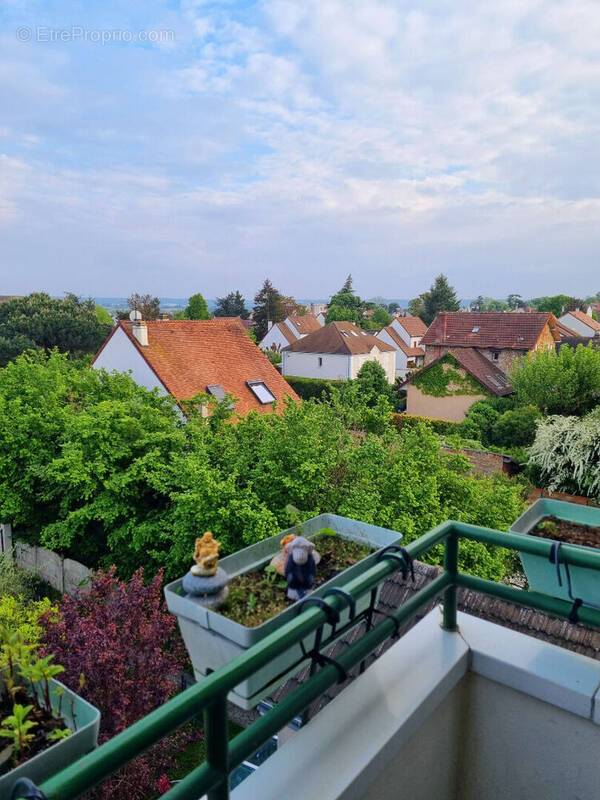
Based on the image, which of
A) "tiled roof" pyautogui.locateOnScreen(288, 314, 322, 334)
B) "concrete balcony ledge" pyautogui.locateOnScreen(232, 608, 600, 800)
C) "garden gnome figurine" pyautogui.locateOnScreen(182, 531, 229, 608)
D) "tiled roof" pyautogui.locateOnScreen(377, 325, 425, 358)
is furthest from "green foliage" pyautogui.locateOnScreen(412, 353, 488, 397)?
"tiled roof" pyautogui.locateOnScreen(288, 314, 322, 334)

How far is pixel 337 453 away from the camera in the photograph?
280 inches

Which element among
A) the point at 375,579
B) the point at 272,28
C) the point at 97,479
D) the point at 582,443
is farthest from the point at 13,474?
the point at 582,443

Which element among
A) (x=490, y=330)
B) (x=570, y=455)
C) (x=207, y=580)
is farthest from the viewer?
(x=490, y=330)

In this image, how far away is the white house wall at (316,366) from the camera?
3106cm

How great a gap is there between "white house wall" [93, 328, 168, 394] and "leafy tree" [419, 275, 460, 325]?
162 ft


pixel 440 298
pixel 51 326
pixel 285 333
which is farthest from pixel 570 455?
pixel 440 298

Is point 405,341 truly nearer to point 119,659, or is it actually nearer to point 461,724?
point 119,659

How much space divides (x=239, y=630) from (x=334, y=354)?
30385mm

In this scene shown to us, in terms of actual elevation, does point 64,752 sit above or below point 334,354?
below

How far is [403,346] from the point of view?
4284cm

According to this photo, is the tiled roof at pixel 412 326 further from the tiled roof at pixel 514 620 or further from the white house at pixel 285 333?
the tiled roof at pixel 514 620

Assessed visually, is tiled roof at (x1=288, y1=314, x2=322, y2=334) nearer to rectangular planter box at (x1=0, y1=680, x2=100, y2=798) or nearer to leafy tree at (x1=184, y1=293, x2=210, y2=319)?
leafy tree at (x1=184, y1=293, x2=210, y2=319)

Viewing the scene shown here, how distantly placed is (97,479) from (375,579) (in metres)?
7.55

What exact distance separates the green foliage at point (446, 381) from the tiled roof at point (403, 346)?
18775 mm
